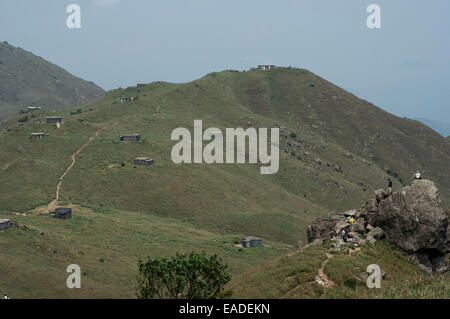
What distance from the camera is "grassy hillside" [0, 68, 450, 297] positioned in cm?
6681

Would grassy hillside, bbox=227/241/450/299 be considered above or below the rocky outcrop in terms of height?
below

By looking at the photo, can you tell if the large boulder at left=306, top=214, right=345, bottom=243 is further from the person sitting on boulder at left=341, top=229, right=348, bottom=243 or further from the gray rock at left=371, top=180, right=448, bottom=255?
the gray rock at left=371, top=180, right=448, bottom=255

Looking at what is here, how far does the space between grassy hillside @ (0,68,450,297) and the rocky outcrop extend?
2772cm

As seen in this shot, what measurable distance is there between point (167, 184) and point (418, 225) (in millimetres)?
73084

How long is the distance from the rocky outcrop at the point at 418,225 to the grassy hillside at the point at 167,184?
27.7 metres

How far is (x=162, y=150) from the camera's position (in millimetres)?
124375

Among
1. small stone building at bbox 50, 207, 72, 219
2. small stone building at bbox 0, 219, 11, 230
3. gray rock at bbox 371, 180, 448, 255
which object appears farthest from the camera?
small stone building at bbox 50, 207, 72, 219

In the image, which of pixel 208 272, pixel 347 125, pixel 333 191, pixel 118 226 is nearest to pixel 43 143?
pixel 118 226

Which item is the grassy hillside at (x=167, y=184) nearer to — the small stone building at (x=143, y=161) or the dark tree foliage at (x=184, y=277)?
the small stone building at (x=143, y=161)

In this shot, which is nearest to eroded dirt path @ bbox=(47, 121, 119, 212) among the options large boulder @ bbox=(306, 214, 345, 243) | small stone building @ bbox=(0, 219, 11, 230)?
small stone building @ bbox=(0, 219, 11, 230)

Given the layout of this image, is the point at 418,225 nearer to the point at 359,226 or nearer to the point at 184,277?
the point at 359,226

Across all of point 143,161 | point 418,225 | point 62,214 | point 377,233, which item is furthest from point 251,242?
point 143,161

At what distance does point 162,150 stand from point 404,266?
300 ft

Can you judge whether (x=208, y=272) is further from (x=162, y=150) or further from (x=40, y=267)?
(x=162, y=150)
